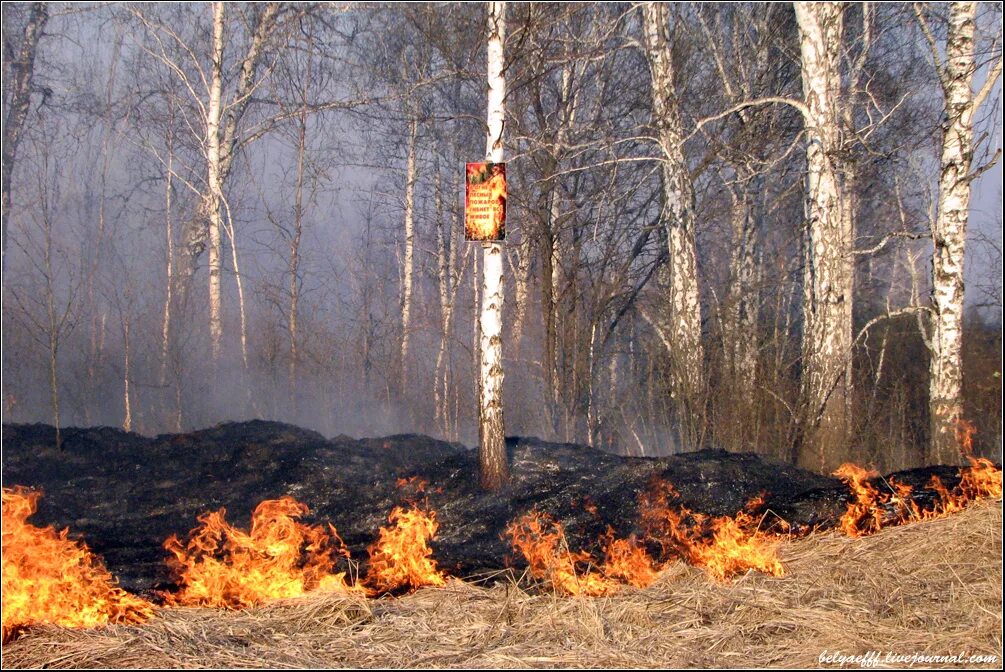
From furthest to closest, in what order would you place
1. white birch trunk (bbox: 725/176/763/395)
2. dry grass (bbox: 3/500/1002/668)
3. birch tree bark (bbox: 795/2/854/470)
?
1. white birch trunk (bbox: 725/176/763/395)
2. birch tree bark (bbox: 795/2/854/470)
3. dry grass (bbox: 3/500/1002/668)

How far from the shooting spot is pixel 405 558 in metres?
5.45

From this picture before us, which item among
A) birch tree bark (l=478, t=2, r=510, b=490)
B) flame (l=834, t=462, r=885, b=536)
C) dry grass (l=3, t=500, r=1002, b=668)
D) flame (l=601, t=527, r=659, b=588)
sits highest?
birch tree bark (l=478, t=2, r=510, b=490)

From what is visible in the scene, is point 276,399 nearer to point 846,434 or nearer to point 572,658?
point 846,434

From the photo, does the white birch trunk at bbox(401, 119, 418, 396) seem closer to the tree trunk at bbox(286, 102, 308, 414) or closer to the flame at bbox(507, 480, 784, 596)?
the tree trunk at bbox(286, 102, 308, 414)

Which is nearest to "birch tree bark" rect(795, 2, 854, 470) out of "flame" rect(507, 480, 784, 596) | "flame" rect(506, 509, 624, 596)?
"flame" rect(507, 480, 784, 596)

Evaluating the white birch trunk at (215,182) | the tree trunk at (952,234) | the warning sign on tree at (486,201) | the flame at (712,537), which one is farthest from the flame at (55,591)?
the white birch trunk at (215,182)

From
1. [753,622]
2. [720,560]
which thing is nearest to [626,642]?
[753,622]

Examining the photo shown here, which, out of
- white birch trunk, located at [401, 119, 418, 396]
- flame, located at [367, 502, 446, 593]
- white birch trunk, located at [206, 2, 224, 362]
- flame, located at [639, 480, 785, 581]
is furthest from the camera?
white birch trunk, located at [401, 119, 418, 396]

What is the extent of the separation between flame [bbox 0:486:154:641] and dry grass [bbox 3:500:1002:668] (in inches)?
4.3

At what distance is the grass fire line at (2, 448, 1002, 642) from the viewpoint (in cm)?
457

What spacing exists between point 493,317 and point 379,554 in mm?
2676

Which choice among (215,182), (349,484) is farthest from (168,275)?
(349,484)

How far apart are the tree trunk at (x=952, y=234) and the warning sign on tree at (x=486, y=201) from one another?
14.6ft

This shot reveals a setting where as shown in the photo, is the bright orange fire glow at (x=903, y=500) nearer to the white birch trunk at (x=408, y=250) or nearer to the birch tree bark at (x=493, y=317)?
the birch tree bark at (x=493, y=317)
